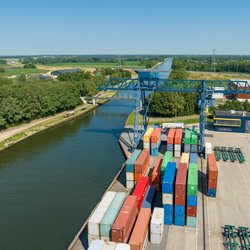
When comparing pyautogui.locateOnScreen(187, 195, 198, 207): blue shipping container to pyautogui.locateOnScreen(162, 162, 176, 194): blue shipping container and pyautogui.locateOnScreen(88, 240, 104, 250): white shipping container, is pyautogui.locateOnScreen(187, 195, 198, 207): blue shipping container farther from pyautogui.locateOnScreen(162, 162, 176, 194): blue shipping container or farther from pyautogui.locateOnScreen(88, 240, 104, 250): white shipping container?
pyautogui.locateOnScreen(88, 240, 104, 250): white shipping container

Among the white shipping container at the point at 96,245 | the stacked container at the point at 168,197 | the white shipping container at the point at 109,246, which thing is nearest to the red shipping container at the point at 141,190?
the stacked container at the point at 168,197

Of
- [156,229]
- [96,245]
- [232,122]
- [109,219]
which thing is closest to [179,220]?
[156,229]

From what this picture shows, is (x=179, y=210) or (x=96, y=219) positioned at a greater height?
(x=96, y=219)

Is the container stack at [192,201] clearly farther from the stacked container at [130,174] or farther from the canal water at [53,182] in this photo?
the canal water at [53,182]

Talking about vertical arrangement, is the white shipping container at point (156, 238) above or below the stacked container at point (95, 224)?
below

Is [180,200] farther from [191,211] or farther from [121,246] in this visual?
[121,246]

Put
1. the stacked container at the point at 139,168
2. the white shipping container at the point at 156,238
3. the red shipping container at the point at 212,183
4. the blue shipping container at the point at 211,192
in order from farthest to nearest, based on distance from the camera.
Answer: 1. the stacked container at the point at 139,168
2. the blue shipping container at the point at 211,192
3. the red shipping container at the point at 212,183
4. the white shipping container at the point at 156,238
